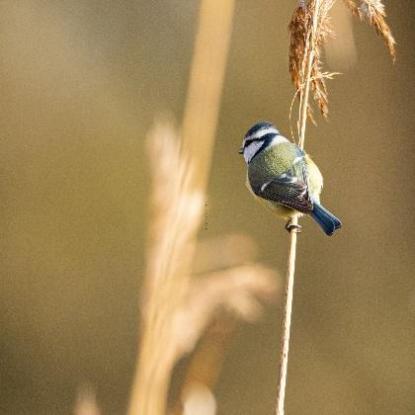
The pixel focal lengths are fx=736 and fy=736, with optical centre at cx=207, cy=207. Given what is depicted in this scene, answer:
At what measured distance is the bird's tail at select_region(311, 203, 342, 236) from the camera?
3.12 feet

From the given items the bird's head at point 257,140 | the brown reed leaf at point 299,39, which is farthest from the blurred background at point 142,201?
the brown reed leaf at point 299,39

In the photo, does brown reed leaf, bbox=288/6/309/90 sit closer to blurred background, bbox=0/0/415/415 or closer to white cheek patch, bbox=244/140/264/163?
white cheek patch, bbox=244/140/264/163

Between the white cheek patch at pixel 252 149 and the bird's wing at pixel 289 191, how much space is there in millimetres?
67

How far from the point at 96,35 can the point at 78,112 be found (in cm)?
12

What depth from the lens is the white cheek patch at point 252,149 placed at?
1070mm

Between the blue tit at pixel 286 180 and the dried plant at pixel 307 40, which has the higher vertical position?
the dried plant at pixel 307 40

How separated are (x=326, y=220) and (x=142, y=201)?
35cm

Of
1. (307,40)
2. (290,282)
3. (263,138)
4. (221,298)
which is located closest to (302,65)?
(307,40)

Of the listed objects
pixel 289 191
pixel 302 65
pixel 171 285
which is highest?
pixel 302 65

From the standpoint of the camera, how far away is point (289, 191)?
0.99 metres

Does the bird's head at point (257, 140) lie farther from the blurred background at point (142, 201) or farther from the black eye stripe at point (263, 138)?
the blurred background at point (142, 201)

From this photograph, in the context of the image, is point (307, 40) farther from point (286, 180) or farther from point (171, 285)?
point (171, 285)

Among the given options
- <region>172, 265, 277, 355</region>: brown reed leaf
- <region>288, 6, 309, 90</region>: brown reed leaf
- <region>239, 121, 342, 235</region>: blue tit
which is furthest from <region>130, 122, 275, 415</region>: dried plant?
<region>288, 6, 309, 90</region>: brown reed leaf

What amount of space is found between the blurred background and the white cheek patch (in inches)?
5.8
